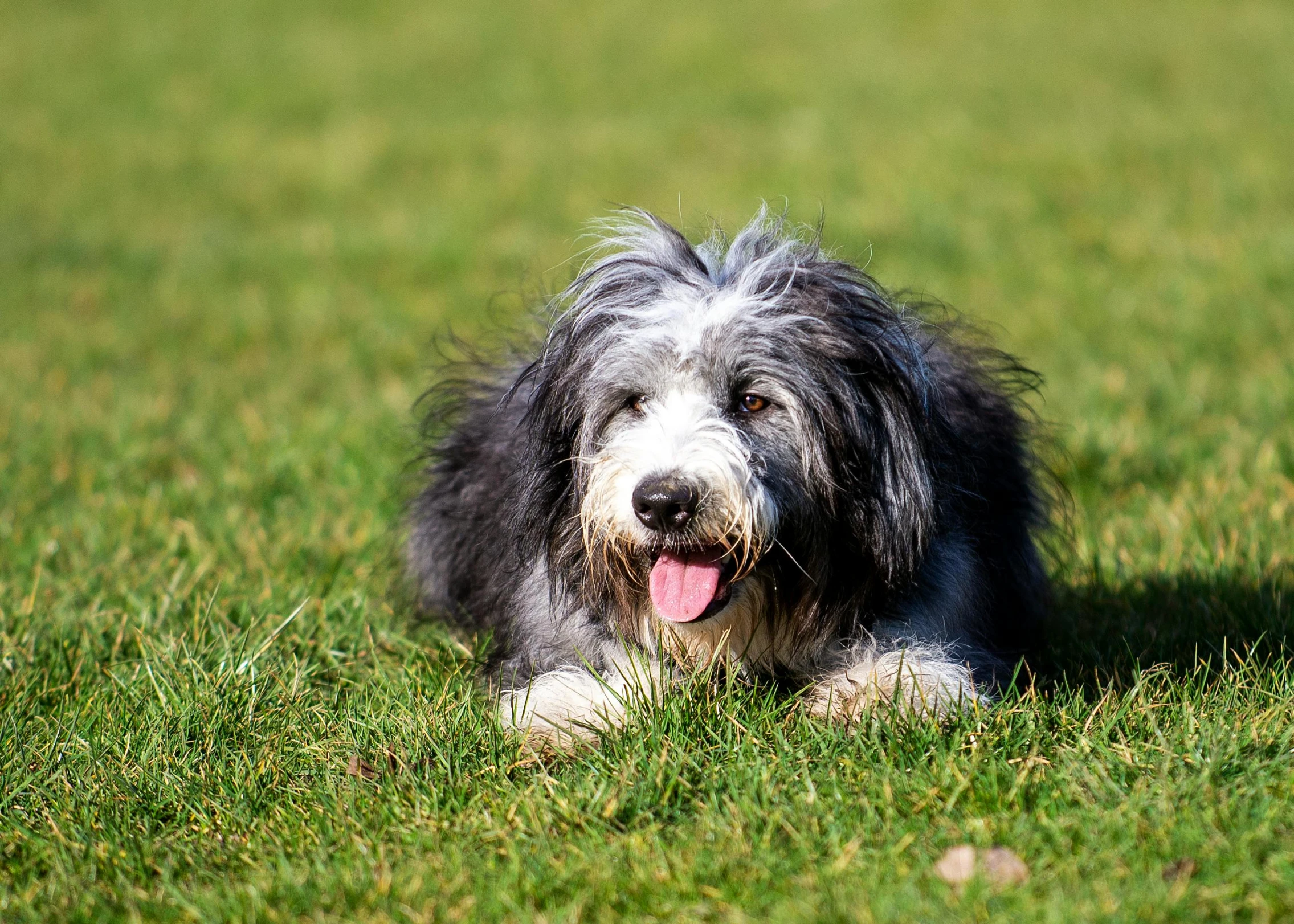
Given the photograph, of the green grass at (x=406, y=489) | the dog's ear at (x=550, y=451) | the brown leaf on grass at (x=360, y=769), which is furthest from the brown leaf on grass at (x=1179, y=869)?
the brown leaf on grass at (x=360, y=769)

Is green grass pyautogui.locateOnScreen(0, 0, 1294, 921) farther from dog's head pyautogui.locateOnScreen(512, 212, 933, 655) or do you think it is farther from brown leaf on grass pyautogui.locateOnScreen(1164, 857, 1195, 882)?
dog's head pyautogui.locateOnScreen(512, 212, 933, 655)

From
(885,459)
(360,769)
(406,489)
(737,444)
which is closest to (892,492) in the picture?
(885,459)

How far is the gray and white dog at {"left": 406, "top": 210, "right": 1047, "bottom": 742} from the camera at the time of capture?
11.1ft

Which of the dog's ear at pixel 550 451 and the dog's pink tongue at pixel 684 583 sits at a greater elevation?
the dog's ear at pixel 550 451

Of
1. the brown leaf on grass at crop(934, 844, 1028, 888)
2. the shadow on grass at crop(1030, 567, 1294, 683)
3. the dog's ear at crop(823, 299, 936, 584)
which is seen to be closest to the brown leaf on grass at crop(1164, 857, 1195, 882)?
the brown leaf on grass at crop(934, 844, 1028, 888)

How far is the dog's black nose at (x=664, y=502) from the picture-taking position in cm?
323

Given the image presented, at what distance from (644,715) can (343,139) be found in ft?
45.5

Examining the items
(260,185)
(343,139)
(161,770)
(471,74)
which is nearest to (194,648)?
(161,770)

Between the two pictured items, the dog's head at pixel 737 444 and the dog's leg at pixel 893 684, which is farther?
the dog's leg at pixel 893 684

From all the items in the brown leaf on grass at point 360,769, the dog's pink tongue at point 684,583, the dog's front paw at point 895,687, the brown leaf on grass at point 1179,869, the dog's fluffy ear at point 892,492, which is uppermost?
the dog's fluffy ear at point 892,492

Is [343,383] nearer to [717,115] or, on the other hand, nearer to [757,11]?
[717,115]

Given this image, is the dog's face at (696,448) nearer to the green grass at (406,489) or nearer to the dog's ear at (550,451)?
the dog's ear at (550,451)

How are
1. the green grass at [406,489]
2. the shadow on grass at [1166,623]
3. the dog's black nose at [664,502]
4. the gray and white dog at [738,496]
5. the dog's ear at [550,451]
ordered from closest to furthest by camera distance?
the green grass at [406,489] → the dog's black nose at [664,502] → the gray and white dog at [738,496] → the dog's ear at [550,451] → the shadow on grass at [1166,623]

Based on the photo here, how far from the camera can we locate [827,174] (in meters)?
12.6
